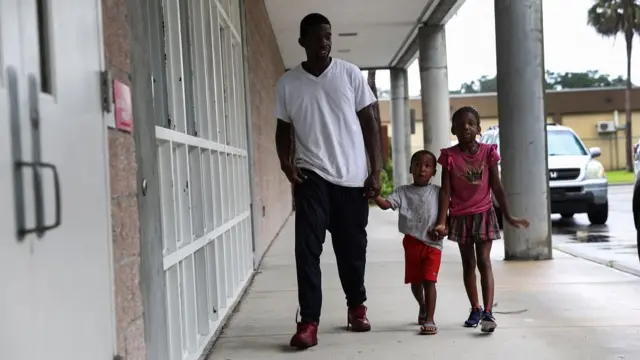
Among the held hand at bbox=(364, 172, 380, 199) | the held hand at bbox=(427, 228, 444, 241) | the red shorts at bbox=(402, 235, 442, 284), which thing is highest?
Answer: the held hand at bbox=(364, 172, 380, 199)

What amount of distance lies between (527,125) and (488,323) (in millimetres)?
3729

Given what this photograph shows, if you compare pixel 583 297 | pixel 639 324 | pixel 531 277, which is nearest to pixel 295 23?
pixel 531 277

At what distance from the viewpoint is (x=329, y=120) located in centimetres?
437

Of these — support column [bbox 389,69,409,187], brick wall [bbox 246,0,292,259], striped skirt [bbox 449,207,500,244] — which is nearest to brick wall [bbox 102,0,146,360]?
striped skirt [bbox 449,207,500,244]

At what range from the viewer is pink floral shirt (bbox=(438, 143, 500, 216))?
4.43 meters

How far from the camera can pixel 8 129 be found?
1.79 metres

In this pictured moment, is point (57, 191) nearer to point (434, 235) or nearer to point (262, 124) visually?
point (434, 235)

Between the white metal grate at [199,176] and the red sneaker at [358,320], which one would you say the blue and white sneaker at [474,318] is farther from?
the white metal grate at [199,176]

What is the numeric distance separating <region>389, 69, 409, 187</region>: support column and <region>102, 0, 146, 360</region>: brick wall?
18.1 m

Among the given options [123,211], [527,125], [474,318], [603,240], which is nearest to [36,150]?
[123,211]

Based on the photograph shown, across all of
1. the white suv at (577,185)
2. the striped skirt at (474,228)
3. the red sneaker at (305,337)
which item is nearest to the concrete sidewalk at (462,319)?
the red sneaker at (305,337)

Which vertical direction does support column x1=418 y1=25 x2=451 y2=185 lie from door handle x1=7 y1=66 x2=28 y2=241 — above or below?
above

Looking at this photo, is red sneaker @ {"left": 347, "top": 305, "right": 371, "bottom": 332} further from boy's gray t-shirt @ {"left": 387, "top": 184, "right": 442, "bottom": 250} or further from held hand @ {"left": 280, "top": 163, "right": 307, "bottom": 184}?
held hand @ {"left": 280, "top": 163, "right": 307, "bottom": 184}

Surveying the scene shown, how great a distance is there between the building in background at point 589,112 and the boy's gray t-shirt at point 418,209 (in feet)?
120
